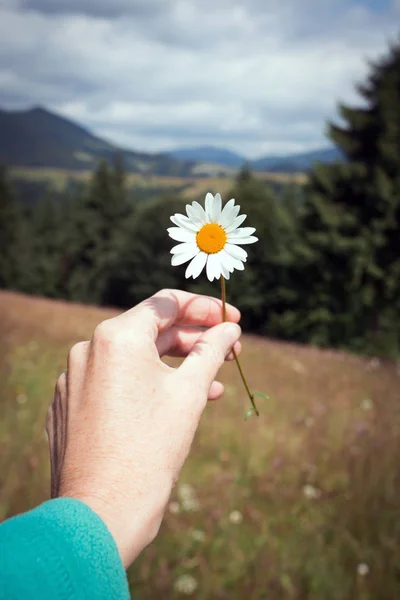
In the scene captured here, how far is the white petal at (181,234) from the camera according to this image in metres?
1.12

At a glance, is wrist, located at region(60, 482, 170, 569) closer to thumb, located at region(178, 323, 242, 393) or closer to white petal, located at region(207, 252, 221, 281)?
thumb, located at region(178, 323, 242, 393)

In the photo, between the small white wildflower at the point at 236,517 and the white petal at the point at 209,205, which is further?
the small white wildflower at the point at 236,517

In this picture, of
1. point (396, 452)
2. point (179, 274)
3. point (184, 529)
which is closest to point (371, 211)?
point (179, 274)

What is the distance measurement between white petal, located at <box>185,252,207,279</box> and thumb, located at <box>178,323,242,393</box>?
0.31 meters

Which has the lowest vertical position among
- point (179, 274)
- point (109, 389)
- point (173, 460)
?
point (179, 274)

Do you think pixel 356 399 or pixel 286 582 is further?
pixel 356 399

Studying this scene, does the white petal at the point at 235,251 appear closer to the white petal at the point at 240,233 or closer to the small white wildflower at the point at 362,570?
the white petal at the point at 240,233

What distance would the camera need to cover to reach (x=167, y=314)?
1.44 m

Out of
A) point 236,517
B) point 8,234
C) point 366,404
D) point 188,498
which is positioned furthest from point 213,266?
point 8,234

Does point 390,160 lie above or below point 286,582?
above

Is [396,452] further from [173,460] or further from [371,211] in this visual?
[371,211]

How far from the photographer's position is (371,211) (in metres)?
17.2

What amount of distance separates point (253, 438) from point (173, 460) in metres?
3.41

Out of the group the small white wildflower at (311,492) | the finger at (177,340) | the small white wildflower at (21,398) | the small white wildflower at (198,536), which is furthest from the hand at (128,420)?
the small white wildflower at (21,398)
